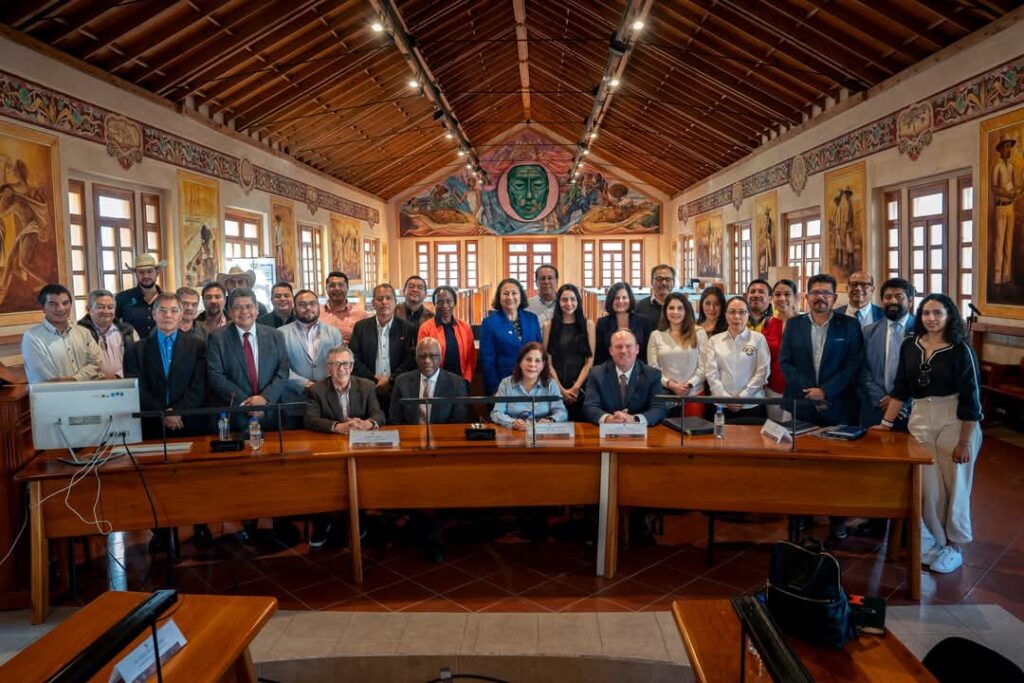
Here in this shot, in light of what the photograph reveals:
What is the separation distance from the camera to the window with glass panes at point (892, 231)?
9.43 meters

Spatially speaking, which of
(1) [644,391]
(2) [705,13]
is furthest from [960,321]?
(2) [705,13]

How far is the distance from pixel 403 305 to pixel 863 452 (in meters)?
3.54

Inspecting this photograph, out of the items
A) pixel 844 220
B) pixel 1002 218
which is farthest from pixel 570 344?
pixel 844 220

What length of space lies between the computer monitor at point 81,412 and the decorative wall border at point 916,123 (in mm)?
7328

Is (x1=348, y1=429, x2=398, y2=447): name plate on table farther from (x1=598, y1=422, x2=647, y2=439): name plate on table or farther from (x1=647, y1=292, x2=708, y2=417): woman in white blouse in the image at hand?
(x1=647, y1=292, x2=708, y2=417): woman in white blouse

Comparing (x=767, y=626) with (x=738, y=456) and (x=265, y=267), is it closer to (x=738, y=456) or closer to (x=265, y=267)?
(x=738, y=456)

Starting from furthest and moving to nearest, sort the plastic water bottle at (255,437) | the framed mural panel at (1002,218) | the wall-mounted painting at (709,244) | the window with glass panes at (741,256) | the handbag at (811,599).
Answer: the wall-mounted painting at (709,244) → the window with glass panes at (741,256) → the framed mural panel at (1002,218) → the plastic water bottle at (255,437) → the handbag at (811,599)

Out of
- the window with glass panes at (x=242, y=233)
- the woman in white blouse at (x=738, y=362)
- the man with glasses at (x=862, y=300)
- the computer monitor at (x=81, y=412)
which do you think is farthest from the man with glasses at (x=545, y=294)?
the window with glass panes at (x=242, y=233)

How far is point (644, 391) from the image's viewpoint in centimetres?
456

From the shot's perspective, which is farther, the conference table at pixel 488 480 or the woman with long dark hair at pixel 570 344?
the woman with long dark hair at pixel 570 344

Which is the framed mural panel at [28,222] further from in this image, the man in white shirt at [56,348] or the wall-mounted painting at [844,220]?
the wall-mounted painting at [844,220]

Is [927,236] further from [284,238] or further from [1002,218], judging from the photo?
[284,238]

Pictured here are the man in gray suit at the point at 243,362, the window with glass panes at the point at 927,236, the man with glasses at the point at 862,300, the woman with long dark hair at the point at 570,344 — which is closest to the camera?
the man in gray suit at the point at 243,362

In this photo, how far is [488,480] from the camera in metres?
4.08
